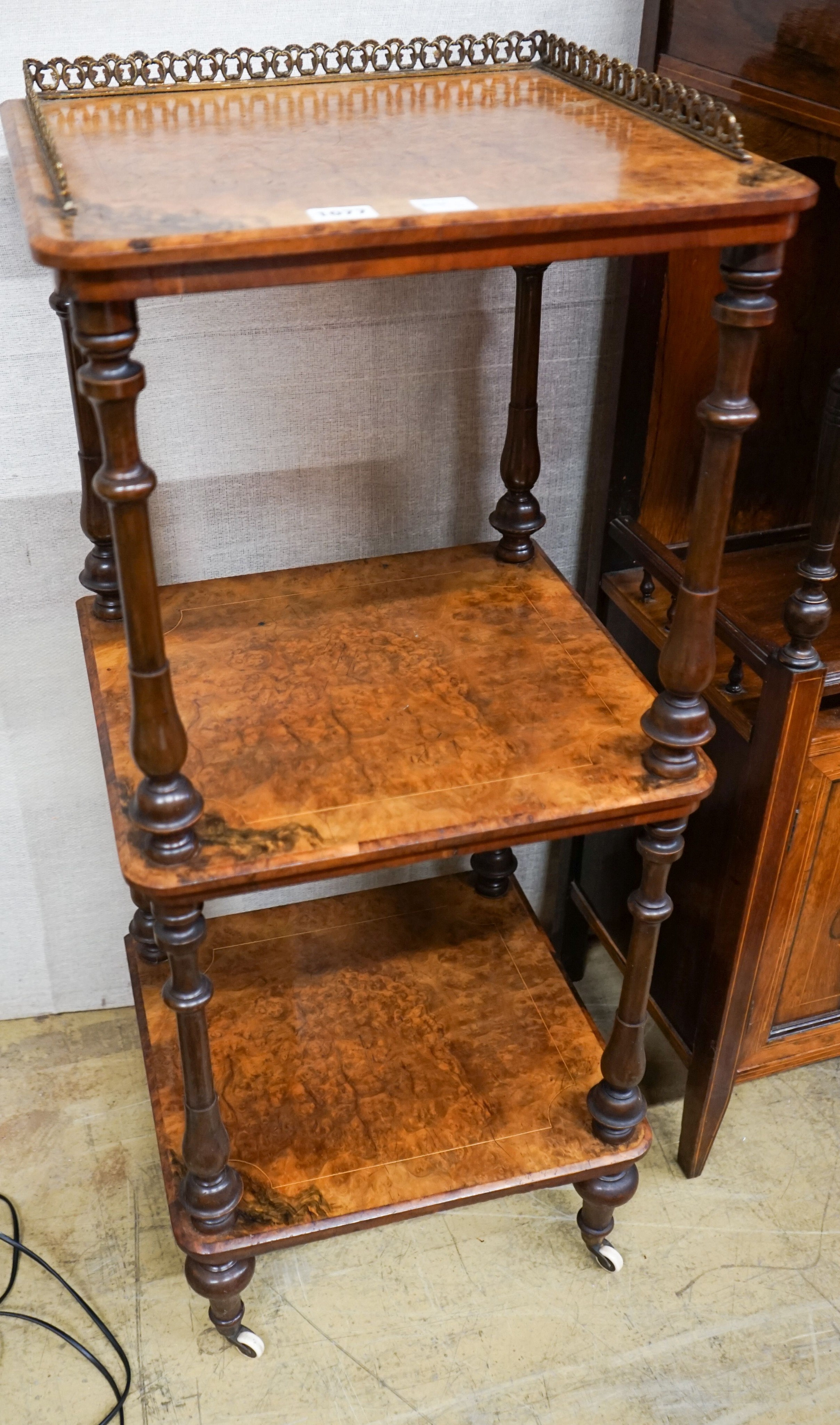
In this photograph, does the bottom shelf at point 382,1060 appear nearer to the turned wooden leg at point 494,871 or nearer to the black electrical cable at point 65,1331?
the turned wooden leg at point 494,871

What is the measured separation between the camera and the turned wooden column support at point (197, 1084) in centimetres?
110

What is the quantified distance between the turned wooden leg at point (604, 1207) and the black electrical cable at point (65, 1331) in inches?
22.5

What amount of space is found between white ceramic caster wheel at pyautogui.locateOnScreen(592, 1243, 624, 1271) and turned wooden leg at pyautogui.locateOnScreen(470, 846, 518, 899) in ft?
1.51

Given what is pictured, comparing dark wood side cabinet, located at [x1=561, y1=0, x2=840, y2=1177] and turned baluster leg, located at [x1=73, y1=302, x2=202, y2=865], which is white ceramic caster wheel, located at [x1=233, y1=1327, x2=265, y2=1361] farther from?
turned baluster leg, located at [x1=73, y1=302, x2=202, y2=865]

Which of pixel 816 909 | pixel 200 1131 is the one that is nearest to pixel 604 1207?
pixel 816 909

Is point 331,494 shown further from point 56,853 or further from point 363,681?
point 56,853

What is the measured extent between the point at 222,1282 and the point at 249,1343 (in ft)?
0.59

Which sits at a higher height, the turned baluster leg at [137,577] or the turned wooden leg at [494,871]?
the turned baluster leg at [137,577]

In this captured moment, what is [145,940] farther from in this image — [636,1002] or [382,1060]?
[636,1002]

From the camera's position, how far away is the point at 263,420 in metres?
1.54

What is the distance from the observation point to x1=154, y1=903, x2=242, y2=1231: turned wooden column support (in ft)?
3.61

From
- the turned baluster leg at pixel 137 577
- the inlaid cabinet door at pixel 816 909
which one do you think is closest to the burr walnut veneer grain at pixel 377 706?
the turned baluster leg at pixel 137 577

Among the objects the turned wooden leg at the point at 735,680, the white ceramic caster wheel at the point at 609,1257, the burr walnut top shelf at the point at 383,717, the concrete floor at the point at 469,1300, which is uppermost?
the burr walnut top shelf at the point at 383,717

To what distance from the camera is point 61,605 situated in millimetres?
1623
